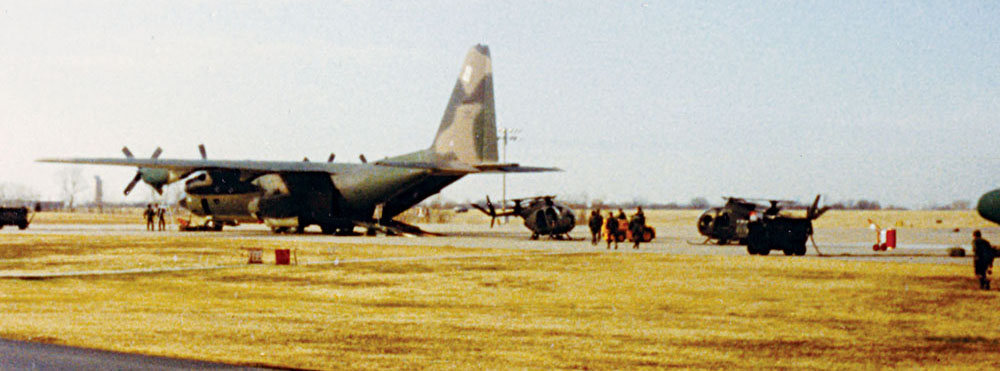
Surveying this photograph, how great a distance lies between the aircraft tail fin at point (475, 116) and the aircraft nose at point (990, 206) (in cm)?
2511

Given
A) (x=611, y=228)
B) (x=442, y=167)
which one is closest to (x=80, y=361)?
(x=611, y=228)

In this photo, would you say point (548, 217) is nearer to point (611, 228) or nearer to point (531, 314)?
point (611, 228)

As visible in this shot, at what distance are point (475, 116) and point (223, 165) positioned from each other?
13.7m

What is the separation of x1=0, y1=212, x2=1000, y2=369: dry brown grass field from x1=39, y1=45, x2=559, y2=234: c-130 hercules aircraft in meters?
17.2

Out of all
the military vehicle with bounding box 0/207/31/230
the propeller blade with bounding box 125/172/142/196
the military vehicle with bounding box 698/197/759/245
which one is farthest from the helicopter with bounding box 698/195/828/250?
the military vehicle with bounding box 0/207/31/230

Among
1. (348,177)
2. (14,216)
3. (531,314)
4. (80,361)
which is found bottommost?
(531,314)

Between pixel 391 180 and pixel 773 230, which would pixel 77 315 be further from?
pixel 391 180

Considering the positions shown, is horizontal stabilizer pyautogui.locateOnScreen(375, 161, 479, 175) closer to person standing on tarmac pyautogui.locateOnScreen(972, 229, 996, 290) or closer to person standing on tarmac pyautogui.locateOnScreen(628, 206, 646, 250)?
person standing on tarmac pyautogui.locateOnScreen(628, 206, 646, 250)

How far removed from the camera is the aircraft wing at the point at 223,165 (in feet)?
159

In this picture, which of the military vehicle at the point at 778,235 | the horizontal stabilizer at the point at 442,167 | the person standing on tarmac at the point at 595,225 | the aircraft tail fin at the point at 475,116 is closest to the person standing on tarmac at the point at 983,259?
the military vehicle at the point at 778,235

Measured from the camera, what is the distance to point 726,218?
4278 cm

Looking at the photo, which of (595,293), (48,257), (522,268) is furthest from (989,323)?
(48,257)

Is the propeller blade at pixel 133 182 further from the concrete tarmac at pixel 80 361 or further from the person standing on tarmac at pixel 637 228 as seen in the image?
the concrete tarmac at pixel 80 361

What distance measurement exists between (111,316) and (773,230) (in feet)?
77.7
